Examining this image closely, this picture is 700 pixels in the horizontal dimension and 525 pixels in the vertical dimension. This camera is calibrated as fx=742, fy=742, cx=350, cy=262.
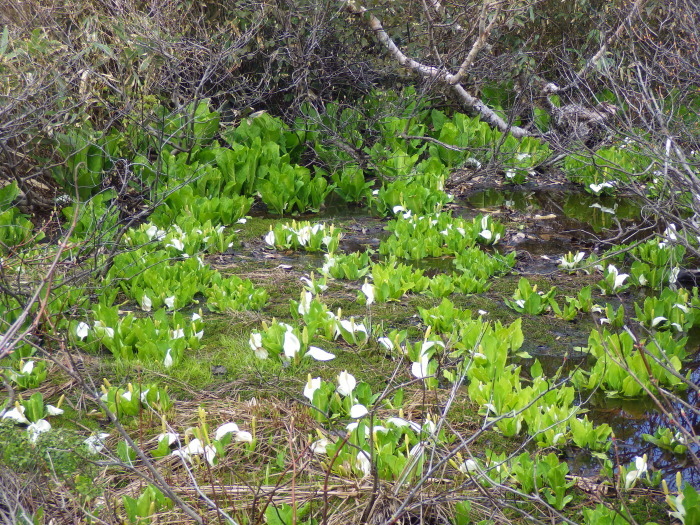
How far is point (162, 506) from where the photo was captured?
2.40 meters

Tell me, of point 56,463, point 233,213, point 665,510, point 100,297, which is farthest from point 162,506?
point 233,213

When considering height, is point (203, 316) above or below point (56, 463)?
below

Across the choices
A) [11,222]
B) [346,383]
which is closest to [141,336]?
[346,383]

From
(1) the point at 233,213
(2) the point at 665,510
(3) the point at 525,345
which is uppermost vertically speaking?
(2) the point at 665,510

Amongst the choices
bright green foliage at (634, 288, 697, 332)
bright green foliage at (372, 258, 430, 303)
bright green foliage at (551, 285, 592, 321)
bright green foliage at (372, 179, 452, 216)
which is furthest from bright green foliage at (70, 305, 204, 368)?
bright green foliage at (372, 179, 452, 216)

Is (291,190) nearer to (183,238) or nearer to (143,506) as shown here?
(183,238)

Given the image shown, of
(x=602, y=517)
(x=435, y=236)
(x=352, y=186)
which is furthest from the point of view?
(x=352, y=186)

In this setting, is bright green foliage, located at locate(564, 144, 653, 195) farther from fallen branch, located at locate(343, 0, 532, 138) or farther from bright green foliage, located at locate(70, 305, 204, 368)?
bright green foliage, located at locate(70, 305, 204, 368)

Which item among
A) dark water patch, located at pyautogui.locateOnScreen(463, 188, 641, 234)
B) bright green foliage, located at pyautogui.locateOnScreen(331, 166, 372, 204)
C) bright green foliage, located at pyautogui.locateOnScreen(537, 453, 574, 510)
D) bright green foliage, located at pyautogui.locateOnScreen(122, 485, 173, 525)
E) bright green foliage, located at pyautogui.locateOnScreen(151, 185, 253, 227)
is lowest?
dark water patch, located at pyautogui.locateOnScreen(463, 188, 641, 234)

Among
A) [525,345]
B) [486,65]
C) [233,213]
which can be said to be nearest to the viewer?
[525,345]

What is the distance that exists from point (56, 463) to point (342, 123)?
5.69 meters

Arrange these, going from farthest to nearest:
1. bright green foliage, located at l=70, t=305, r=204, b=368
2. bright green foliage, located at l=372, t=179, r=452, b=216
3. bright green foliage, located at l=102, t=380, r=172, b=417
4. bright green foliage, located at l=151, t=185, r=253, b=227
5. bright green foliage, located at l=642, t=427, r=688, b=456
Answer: bright green foliage, located at l=372, t=179, r=452, b=216 → bright green foliage, located at l=151, t=185, r=253, b=227 → bright green foliage, located at l=70, t=305, r=204, b=368 → bright green foliage, located at l=102, t=380, r=172, b=417 → bright green foliage, located at l=642, t=427, r=688, b=456

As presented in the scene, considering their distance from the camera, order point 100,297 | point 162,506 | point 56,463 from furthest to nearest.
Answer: point 100,297, point 162,506, point 56,463

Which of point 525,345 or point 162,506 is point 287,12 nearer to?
point 525,345
